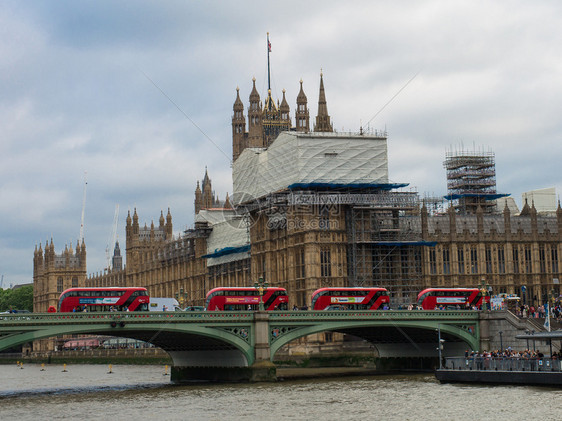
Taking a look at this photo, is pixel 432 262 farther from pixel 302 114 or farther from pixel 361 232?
pixel 302 114

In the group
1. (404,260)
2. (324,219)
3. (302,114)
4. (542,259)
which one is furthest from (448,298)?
(302,114)

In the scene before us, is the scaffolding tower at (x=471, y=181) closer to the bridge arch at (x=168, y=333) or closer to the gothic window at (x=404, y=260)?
the gothic window at (x=404, y=260)

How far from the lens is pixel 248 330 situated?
7644 centimetres

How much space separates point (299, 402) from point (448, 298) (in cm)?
3283

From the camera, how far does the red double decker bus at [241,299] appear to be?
8619cm

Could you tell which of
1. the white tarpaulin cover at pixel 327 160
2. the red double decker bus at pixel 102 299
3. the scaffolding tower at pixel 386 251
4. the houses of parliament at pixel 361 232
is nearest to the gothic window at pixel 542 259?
the houses of parliament at pixel 361 232

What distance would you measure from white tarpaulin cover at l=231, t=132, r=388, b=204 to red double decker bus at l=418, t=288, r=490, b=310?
21956 millimetres

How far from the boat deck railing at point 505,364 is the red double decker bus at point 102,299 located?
26.8 m

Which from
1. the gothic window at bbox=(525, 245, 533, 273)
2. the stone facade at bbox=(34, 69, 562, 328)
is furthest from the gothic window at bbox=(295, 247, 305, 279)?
the gothic window at bbox=(525, 245, 533, 273)

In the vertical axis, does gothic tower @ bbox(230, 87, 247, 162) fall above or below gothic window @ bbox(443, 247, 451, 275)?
above

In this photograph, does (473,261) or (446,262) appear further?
(473,261)

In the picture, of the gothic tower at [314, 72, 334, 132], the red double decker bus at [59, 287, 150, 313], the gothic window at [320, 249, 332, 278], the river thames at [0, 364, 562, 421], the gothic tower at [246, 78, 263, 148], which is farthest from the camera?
the gothic tower at [246, 78, 263, 148]

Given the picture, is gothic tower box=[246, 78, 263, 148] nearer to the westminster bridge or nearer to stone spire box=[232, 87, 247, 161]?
stone spire box=[232, 87, 247, 161]

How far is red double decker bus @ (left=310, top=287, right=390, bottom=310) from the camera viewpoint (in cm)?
8788
